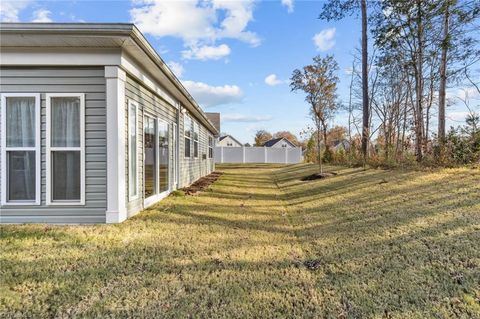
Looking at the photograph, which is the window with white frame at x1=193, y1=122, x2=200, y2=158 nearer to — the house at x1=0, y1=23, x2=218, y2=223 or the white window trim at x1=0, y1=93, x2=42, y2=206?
the house at x1=0, y1=23, x2=218, y2=223

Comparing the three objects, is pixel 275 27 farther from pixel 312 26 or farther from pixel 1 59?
pixel 1 59

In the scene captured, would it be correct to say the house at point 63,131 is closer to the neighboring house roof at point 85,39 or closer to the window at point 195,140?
the neighboring house roof at point 85,39

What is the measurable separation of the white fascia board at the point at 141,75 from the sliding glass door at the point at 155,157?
68 cm

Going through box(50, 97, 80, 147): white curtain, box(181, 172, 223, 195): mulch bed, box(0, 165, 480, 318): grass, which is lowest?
box(0, 165, 480, 318): grass

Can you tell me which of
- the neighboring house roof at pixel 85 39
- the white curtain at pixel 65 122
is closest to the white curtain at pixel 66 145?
the white curtain at pixel 65 122

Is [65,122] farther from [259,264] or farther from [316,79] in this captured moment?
[316,79]

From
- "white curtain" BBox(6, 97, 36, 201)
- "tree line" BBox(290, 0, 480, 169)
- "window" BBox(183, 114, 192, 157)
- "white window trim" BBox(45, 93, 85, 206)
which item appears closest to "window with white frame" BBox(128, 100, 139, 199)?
"white window trim" BBox(45, 93, 85, 206)

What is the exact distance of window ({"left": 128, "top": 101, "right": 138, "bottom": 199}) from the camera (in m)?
5.27

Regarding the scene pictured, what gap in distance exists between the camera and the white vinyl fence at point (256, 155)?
33750mm

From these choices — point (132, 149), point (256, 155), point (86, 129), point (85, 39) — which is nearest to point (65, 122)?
point (86, 129)

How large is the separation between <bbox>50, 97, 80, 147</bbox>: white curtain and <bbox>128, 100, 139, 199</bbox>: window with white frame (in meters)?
0.83

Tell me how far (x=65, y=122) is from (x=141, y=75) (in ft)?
5.54

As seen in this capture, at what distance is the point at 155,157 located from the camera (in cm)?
688

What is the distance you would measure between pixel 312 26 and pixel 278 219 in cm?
997
